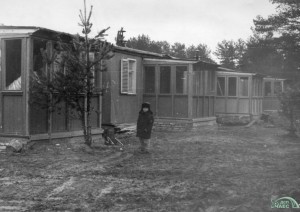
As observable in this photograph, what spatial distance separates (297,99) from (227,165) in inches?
321

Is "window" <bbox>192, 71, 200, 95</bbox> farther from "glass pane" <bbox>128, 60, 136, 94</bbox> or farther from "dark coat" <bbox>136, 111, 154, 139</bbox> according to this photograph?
"dark coat" <bbox>136, 111, 154, 139</bbox>

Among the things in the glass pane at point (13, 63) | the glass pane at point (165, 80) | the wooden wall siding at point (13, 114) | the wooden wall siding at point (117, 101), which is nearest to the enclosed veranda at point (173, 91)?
the glass pane at point (165, 80)

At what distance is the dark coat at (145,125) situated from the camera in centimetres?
1290

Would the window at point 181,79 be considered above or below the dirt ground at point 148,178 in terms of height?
above

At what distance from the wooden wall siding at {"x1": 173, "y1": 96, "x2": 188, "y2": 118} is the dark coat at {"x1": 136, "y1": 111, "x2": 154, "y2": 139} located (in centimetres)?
756

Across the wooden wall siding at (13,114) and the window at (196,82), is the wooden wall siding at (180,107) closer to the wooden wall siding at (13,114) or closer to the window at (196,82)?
the window at (196,82)

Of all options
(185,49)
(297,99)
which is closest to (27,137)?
(297,99)

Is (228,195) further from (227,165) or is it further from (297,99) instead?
(297,99)

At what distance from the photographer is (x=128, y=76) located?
19.3 m

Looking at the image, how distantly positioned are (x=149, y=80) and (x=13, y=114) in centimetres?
921

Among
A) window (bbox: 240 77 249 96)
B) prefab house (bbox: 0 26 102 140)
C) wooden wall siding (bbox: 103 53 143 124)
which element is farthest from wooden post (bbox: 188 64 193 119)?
prefab house (bbox: 0 26 102 140)

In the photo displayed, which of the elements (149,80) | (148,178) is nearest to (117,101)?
(149,80)

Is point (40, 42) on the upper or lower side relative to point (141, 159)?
upper

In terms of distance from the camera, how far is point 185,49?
275 ft
